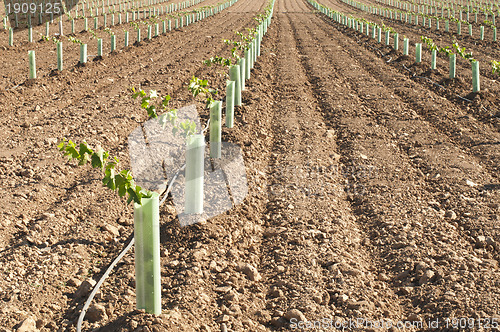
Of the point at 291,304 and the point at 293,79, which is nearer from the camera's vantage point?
the point at 291,304

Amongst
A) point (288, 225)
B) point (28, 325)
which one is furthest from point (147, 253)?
point (288, 225)

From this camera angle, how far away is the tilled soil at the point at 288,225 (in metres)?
3.98

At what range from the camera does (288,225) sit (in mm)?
5344

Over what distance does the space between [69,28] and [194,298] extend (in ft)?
77.9

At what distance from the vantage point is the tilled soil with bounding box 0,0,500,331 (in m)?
3.98

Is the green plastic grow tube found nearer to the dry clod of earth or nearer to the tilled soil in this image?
the tilled soil

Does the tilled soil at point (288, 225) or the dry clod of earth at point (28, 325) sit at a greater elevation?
the tilled soil at point (288, 225)

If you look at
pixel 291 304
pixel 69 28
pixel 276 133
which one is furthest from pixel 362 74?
pixel 69 28

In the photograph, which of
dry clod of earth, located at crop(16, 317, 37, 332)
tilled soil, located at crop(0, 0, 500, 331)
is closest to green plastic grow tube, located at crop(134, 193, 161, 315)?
tilled soil, located at crop(0, 0, 500, 331)

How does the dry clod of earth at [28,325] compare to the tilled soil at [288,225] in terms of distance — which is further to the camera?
the tilled soil at [288,225]

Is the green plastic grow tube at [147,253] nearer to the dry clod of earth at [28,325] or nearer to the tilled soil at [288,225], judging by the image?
the tilled soil at [288,225]

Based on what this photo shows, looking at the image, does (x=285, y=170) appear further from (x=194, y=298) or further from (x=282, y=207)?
(x=194, y=298)

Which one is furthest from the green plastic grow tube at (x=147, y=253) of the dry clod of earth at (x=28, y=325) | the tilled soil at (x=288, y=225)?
the dry clod of earth at (x=28, y=325)

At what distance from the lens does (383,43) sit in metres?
20.8
